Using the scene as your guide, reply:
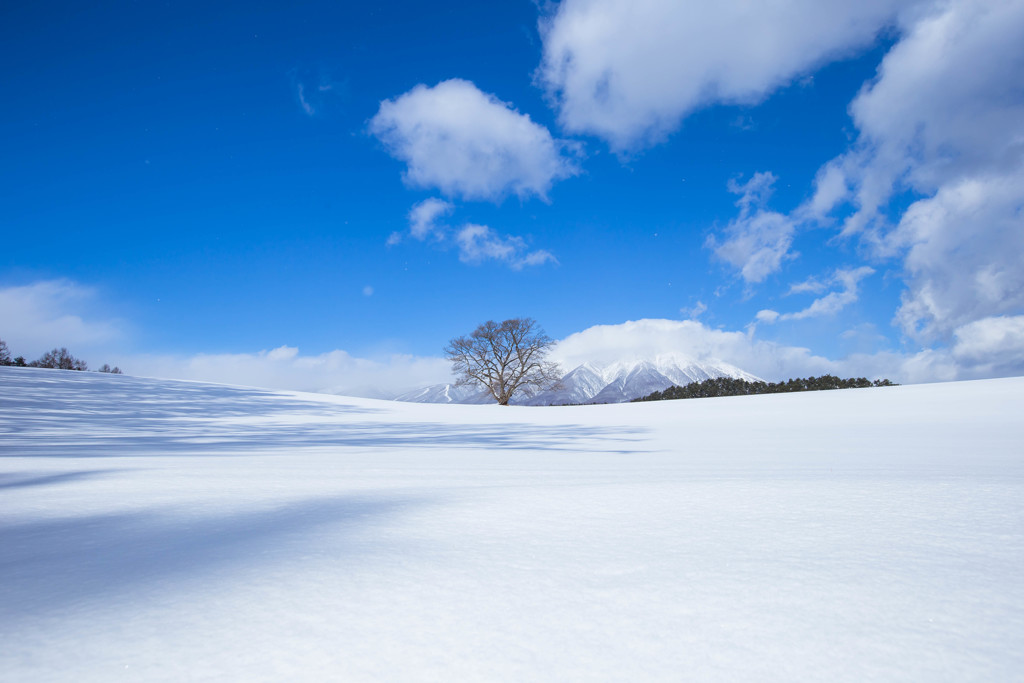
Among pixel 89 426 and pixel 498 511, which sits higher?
pixel 498 511

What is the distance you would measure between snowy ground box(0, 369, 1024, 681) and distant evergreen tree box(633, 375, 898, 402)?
2273 cm

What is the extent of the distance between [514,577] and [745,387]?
26547mm

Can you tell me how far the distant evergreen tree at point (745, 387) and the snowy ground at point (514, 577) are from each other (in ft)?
74.6

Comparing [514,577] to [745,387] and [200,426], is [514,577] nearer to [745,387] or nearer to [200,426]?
[200,426]

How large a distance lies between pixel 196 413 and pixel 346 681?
1274cm

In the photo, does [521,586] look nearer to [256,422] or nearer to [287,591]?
[287,591]

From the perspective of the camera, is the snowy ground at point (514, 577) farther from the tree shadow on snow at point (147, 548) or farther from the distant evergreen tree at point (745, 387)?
the distant evergreen tree at point (745, 387)

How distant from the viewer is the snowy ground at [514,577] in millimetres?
838

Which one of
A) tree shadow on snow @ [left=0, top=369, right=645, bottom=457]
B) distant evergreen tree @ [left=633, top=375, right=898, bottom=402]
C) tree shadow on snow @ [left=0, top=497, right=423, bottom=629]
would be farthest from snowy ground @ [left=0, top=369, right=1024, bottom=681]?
distant evergreen tree @ [left=633, top=375, right=898, bottom=402]

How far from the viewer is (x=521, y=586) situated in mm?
1130

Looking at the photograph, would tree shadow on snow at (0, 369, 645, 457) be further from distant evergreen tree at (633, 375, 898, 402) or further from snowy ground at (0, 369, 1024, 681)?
distant evergreen tree at (633, 375, 898, 402)

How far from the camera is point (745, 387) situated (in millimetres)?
24828

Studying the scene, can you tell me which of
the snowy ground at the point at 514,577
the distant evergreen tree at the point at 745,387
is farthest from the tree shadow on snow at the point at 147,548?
the distant evergreen tree at the point at 745,387

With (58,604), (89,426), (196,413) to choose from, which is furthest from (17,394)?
(58,604)
